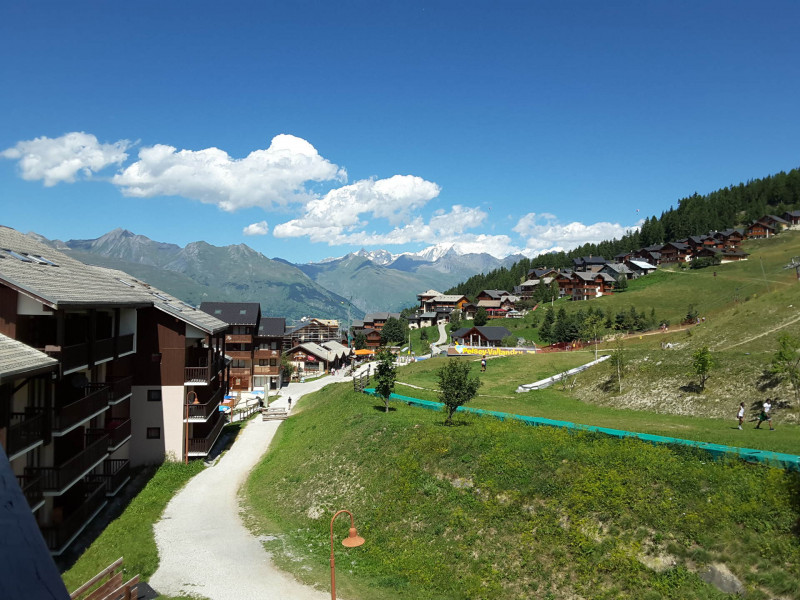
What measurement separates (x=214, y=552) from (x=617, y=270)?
151 metres

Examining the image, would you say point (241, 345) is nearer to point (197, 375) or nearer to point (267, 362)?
point (267, 362)

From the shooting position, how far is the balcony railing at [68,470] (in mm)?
22170

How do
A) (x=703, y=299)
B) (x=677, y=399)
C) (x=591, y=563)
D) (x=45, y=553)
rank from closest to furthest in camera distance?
1. (x=45, y=553)
2. (x=591, y=563)
3. (x=677, y=399)
4. (x=703, y=299)

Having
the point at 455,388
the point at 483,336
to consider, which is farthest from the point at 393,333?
the point at 455,388

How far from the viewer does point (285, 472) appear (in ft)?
115

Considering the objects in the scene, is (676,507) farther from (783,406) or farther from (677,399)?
(677,399)

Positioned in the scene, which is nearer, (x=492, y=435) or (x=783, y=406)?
(x=492, y=435)

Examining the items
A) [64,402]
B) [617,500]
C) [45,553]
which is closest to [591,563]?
[617,500]

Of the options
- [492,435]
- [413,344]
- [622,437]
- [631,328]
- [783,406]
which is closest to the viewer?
[622,437]

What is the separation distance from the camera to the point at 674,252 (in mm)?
158500

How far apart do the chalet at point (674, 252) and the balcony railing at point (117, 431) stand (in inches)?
6416

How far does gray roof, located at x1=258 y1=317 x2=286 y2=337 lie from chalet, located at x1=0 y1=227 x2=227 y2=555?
45938mm

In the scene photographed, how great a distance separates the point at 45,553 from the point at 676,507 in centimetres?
2149

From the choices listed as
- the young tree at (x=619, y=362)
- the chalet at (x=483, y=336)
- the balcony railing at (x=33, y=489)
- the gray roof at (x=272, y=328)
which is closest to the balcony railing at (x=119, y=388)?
Answer: the balcony railing at (x=33, y=489)
